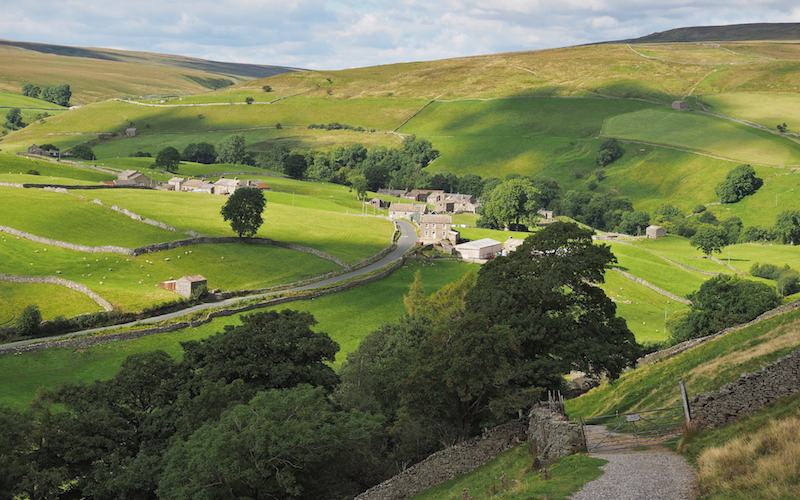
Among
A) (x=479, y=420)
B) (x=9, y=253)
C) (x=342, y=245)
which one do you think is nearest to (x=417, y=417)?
(x=479, y=420)

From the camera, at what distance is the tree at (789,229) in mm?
153250

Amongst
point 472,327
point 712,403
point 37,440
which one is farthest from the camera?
point 472,327

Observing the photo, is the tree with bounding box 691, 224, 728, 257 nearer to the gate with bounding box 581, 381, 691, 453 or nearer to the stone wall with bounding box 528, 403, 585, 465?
the gate with bounding box 581, 381, 691, 453

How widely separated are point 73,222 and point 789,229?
483 feet

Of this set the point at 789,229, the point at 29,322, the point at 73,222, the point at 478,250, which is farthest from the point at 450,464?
the point at 789,229

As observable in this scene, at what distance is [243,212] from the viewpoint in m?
104

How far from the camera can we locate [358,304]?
279 ft

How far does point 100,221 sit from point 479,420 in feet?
277

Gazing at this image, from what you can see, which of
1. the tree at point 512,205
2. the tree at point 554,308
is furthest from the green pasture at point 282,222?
the tree at point 554,308

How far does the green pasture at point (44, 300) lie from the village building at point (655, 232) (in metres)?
123

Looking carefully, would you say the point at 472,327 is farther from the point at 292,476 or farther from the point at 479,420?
the point at 292,476

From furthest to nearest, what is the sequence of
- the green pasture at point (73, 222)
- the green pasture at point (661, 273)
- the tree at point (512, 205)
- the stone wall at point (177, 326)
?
the tree at point (512, 205)
the green pasture at point (661, 273)
the green pasture at point (73, 222)
the stone wall at point (177, 326)

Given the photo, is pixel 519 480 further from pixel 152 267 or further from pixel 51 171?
pixel 51 171

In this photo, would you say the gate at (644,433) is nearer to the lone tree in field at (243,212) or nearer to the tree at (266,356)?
the tree at (266,356)
